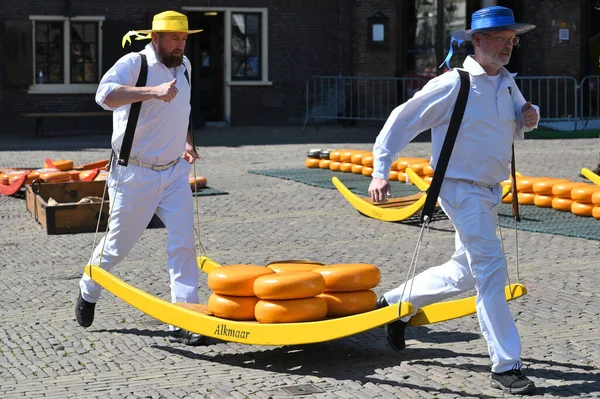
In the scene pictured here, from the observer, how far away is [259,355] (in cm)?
671

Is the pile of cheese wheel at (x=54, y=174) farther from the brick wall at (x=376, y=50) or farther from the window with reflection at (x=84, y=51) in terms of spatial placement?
the brick wall at (x=376, y=50)

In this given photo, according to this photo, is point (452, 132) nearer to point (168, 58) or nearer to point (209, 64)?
point (168, 58)

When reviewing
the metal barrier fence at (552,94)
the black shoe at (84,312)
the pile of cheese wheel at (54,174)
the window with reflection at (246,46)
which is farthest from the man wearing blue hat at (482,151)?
the window with reflection at (246,46)

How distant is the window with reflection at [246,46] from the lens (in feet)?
96.4

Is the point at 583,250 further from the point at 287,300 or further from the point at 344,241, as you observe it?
the point at 287,300

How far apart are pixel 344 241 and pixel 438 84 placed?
17.7ft

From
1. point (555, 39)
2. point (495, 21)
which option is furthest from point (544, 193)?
point (555, 39)

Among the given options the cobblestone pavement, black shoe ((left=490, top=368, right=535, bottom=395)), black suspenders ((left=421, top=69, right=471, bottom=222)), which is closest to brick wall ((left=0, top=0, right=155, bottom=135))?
the cobblestone pavement

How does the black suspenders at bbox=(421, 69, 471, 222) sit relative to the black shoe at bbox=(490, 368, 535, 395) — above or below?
above

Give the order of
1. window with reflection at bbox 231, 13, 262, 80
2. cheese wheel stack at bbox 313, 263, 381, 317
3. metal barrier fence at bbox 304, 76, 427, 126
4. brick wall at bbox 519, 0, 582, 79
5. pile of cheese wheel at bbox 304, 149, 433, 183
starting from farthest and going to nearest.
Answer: window with reflection at bbox 231, 13, 262, 80, brick wall at bbox 519, 0, 582, 79, metal barrier fence at bbox 304, 76, 427, 126, pile of cheese wheel at bbox 304, 149, 433, 183, cheese wheel stack at bbox 313, 263, 381, 317

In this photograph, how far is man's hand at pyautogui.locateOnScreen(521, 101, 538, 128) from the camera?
6.12 m

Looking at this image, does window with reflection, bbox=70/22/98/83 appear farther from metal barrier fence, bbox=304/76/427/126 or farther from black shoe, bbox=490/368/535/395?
black shoe, bbox=490/368/535/395

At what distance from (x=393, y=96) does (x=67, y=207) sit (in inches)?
716

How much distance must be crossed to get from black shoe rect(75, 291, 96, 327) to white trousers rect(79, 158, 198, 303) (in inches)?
1.8
